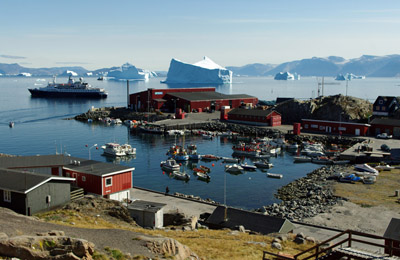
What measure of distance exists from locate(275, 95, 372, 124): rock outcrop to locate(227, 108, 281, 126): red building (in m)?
4.53

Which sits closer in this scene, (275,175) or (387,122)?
(275,175)

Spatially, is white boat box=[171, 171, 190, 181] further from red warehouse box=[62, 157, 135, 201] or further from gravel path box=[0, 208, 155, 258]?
gravel path box=[0, 208, 155, 258]

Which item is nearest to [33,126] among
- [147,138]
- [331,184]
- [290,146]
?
[147,138]

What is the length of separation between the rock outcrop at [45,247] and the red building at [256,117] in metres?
58.8

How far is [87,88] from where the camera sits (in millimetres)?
141500

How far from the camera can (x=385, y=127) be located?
196 feet

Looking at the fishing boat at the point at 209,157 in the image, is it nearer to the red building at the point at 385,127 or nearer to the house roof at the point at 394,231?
the red building at the point at 385,127

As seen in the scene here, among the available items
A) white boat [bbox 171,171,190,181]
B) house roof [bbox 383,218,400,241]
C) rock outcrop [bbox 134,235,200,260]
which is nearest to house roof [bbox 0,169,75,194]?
rock outcrop [bbox 134,235,200,260]

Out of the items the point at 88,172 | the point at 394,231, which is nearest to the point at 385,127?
the point at 394,231

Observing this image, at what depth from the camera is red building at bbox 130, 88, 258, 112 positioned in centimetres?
8419

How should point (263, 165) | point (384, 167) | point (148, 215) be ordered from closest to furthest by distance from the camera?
point (148, 215) → point (384, 167) → point (263, 165)

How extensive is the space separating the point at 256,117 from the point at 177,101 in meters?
20.7

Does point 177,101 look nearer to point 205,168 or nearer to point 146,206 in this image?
point 205,168

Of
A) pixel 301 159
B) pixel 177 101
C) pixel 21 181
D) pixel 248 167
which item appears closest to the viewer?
pixel 21 181
